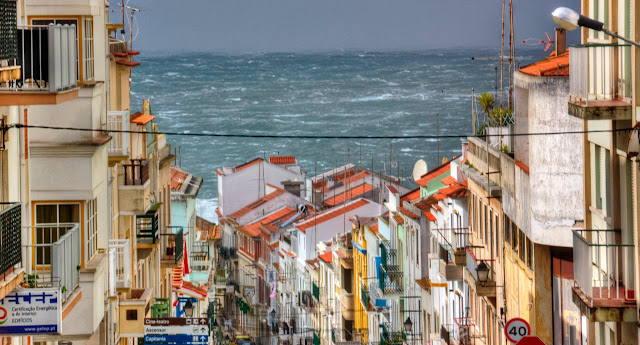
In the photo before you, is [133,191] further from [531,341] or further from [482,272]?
[531,341]

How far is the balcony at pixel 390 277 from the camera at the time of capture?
44.7m

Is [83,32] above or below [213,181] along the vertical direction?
above

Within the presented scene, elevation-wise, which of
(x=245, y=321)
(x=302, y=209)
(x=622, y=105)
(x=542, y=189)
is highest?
(x=622, y=105)

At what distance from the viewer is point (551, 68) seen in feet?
77.6

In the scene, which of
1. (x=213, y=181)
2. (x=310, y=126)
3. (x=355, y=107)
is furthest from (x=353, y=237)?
(x=355, y=107)

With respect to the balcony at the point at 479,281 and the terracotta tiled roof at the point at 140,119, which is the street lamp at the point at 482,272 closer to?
the balcony at the point at 479,281

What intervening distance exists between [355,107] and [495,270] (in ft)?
535

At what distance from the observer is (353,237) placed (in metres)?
54.8

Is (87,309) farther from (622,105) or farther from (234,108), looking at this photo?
(234,108)

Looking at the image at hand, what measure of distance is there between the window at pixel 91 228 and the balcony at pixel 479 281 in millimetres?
10256

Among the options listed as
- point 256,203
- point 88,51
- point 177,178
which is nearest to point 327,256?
point 177,178

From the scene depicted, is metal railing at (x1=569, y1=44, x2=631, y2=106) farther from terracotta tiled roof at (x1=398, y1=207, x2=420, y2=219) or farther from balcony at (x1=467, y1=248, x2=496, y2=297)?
terracotta tiled roof at (x1=398, y1=207, x2=420, y2=219)

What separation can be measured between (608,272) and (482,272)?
42.7 ft

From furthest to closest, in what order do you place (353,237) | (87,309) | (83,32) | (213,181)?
(213,181)
(353,237)
(83,32)
(87,309)
